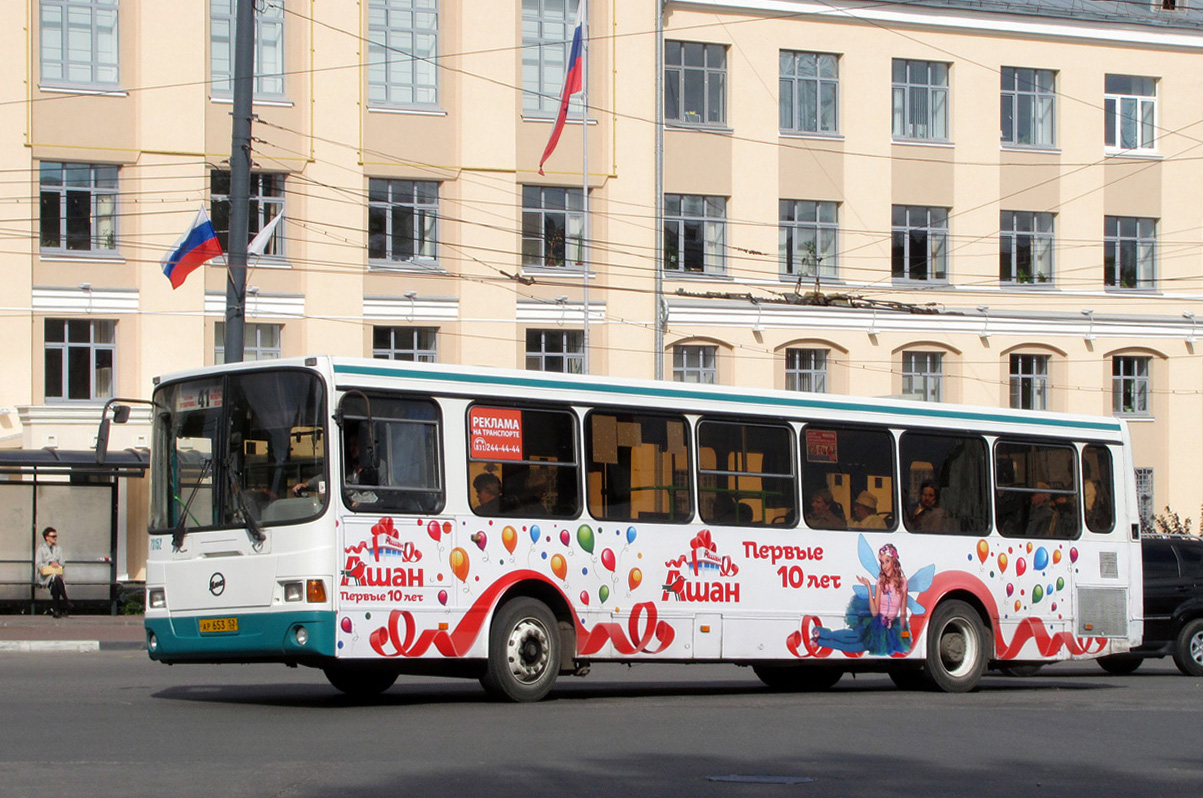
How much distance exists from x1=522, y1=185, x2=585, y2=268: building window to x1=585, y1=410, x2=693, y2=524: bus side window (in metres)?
23.0

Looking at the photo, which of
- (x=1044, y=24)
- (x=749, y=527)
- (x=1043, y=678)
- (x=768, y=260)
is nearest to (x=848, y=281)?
(x=768, y=260)

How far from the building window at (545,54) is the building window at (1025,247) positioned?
1125 centimetres

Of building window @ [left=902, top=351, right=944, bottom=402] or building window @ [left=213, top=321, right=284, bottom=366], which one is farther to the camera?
building window @ [left=902, top=351, right=944, bottom=402]

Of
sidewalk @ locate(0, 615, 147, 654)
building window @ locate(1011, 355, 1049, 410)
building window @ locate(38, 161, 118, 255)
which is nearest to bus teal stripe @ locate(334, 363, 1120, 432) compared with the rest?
sidewalk @ locate(0, 615, 147, 654)

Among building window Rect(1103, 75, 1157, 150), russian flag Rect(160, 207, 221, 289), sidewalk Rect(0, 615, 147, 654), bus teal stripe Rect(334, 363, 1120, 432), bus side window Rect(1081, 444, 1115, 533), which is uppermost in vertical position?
building window Rect(1103, 75, 1157, 150)

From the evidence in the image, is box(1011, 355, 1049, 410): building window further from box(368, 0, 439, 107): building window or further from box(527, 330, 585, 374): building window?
box(368, 0, 439, 107): building window

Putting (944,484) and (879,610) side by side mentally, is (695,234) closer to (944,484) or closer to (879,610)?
(944,484)

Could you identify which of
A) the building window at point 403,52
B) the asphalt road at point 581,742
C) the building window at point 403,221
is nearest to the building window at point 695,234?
the building window at point 403,221

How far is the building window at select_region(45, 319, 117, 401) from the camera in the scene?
34.9 m

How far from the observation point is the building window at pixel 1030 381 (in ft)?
138

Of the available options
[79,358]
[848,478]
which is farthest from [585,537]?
[79,358]

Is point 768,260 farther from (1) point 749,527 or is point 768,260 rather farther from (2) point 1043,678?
(1) point 749,527

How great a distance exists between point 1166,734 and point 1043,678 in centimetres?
878

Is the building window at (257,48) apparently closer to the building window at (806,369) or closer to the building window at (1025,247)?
the building window at (806,369)
